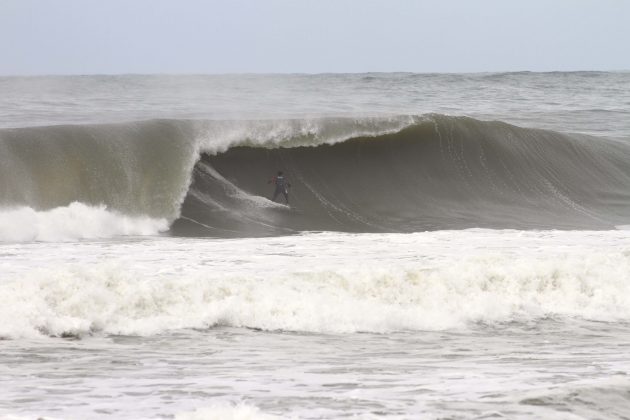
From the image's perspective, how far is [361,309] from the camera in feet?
30.3

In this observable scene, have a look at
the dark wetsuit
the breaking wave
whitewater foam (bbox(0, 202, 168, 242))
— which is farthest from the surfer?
the breaking wave

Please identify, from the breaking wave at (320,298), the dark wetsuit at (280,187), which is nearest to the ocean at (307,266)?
the breaking wave at (320,298)

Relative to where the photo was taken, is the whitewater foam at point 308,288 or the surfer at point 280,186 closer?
the whitewater foam at point 308,288

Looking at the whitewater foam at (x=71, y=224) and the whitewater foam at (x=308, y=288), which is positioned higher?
the whitewater foam at (x=71, y=224)

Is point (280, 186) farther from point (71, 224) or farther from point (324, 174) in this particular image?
point (71, 224)

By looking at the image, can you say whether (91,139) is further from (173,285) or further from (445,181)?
(173,285)

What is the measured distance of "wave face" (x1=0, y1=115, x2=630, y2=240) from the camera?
15266 mm

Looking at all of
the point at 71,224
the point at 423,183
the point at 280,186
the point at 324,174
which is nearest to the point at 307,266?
the point at 71,224

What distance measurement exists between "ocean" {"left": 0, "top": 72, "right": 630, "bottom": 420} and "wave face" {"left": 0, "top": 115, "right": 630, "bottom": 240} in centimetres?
5

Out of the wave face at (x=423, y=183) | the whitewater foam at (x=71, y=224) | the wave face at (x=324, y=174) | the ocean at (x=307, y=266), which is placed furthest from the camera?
the wave face at (x=423, y=183)

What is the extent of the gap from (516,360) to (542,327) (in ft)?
6.84

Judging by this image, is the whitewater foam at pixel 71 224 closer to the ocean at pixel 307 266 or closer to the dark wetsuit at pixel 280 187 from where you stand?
the ocean at pixel 307 266

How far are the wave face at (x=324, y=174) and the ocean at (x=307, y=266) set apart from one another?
0.17ft

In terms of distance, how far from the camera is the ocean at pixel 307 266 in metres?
5.96
